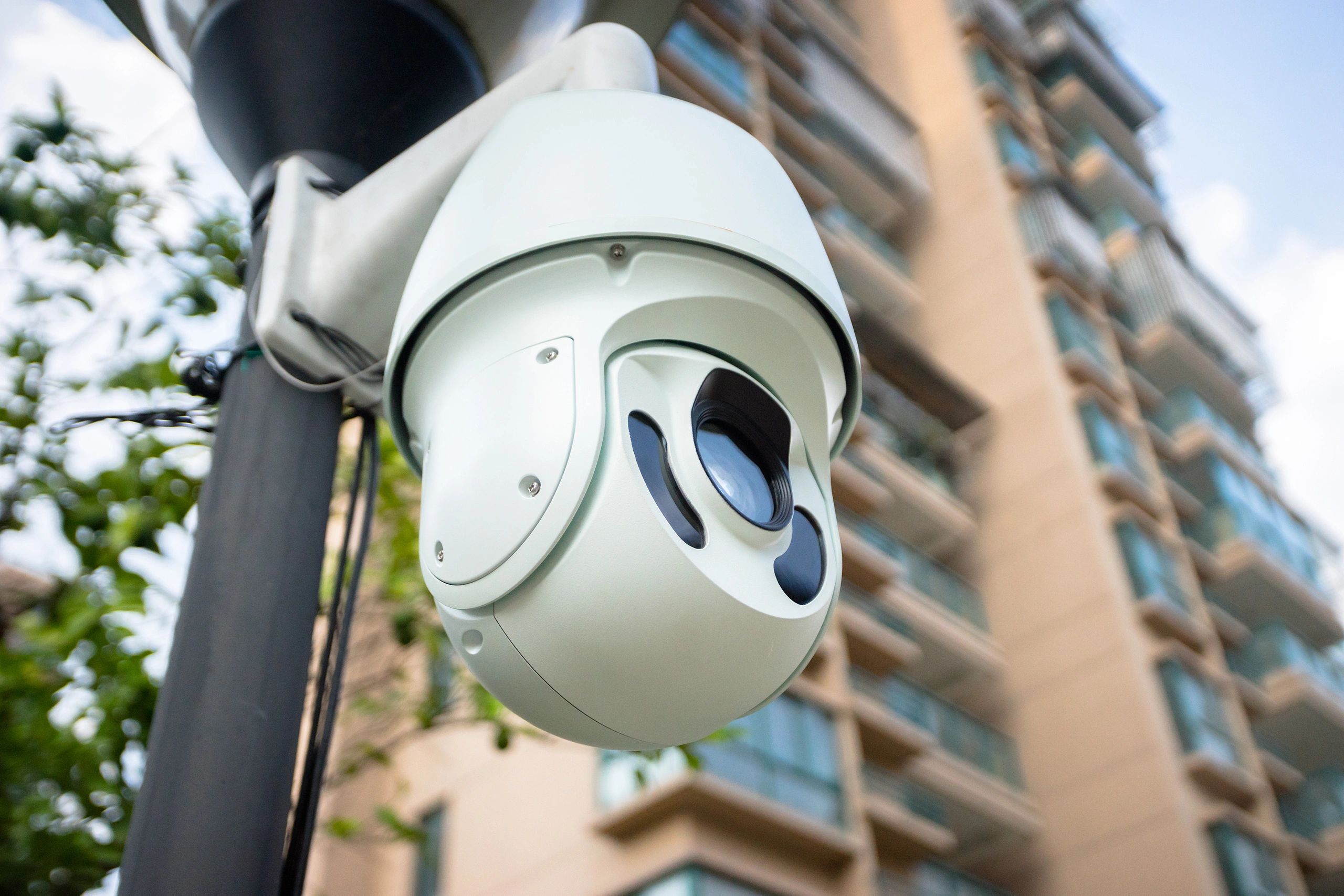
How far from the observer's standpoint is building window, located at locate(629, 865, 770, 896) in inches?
608

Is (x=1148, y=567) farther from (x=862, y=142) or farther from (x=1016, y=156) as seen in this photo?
(x=862, y=142)

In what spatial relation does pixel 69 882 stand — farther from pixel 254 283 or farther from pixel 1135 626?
pixel 1135 626

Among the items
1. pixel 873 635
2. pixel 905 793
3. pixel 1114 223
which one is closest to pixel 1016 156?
Result: pixel 1114 223

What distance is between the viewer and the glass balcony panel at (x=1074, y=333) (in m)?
29.5

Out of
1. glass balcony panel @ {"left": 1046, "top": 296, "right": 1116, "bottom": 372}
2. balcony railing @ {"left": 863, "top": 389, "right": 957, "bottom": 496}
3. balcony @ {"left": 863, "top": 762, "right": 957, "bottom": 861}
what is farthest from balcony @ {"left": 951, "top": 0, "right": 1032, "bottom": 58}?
balcony @ {"left": 863, "top": 762, "right": 957, "bottom": 861}

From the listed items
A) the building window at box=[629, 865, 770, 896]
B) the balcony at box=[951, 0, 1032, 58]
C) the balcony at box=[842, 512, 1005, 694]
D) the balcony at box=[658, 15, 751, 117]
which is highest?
the balcony at box=[951, 0, 1032, 58]

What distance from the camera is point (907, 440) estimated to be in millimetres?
28891

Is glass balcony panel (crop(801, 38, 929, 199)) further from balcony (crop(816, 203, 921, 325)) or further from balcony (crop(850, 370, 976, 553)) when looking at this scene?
balcony (crop(850, 370, 976, 553))

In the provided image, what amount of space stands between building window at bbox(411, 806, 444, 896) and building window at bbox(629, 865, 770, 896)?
4.38 m

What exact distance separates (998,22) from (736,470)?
38858 millimetres

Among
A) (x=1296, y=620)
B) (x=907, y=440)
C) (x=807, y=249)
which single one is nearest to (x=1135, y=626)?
(x=907, y=440)

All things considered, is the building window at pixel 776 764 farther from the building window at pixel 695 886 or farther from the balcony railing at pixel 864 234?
the balcony railing at pixel 864 234

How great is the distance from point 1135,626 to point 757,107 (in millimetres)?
13747

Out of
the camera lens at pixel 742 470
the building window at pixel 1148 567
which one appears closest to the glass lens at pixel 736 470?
the camera lens at pixel 742 470
